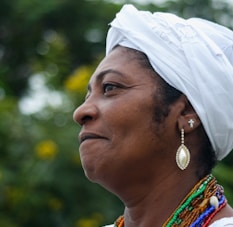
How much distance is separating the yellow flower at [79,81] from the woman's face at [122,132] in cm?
469

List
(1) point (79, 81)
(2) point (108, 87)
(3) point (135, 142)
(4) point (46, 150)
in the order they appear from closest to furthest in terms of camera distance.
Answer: (3) point (135, 142)
(2) point (108, 87)
(4) point (46, 150)
(1) point (79, 81)

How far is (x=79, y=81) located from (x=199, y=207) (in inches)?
195

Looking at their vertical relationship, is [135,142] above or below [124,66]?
below

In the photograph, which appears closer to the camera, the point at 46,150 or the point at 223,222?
the point at 223,222

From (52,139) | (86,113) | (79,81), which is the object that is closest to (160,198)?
(86,113)

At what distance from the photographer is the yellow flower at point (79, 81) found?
26.2 feet

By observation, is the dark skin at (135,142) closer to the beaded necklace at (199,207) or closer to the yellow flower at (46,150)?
the beaded necklace at (199,207)

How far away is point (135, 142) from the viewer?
3.10 metres

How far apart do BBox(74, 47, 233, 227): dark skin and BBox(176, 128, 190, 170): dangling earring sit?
14mm

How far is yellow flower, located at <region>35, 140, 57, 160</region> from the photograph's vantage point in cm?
734

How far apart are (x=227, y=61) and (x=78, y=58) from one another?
677 cm

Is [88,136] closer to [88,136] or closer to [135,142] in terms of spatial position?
[88,136]

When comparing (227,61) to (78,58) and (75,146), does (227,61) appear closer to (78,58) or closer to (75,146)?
(75,146)

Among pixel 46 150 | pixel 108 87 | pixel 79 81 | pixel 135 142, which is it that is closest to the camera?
pixel 135 142
